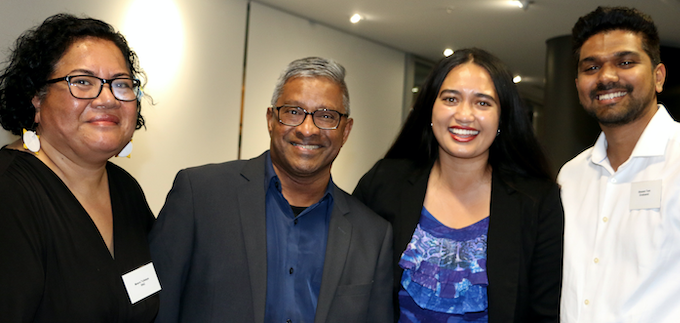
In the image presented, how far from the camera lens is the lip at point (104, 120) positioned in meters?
1.72

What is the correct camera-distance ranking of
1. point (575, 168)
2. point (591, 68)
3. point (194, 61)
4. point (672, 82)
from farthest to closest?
point (672, 82) < point (194, 61) < point (575, 168) < point (591, 68)

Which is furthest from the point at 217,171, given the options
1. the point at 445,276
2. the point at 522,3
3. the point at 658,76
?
the point at 522,3

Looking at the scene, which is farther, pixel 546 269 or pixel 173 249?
pixel 546 269

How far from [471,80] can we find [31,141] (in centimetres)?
178

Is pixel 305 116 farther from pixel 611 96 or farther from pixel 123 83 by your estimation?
pixel 611 96

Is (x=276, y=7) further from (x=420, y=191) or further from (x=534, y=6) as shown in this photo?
(x=420, y=191)

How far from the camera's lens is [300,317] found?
6.42 ft

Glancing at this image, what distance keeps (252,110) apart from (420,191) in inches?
189

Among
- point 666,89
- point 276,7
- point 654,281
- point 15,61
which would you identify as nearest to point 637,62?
point 654,281

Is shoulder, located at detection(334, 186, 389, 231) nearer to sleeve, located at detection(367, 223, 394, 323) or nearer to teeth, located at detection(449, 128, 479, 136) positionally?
sleeve, located at detection(367, 223, 394, 323)

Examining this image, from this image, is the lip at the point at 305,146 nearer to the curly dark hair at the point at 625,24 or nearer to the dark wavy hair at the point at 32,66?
the dark wavy hair at the point at 32,66

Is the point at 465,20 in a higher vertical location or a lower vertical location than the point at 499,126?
higher

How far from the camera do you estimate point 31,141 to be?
1.71m

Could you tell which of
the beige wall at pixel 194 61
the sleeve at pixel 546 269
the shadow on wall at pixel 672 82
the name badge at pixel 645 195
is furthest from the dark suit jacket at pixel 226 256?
the shadow on wall at pixel 672 82
